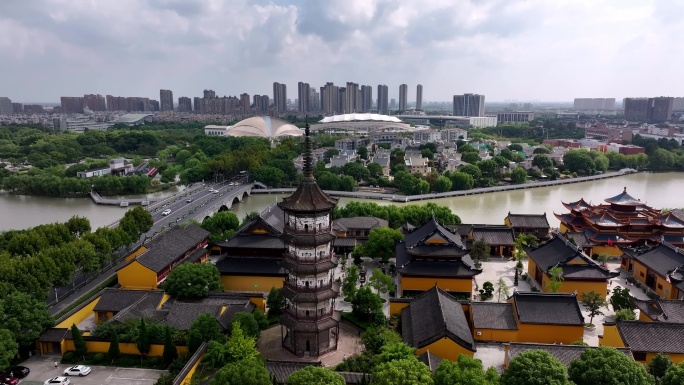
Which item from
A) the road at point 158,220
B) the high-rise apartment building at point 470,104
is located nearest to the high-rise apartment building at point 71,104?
the high-rise apartment building at point 470,104

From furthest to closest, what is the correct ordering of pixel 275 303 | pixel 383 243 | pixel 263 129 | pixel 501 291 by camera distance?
pixel 263 129 < pixel 383 243 < pixel 501 291 < pixel 275 303

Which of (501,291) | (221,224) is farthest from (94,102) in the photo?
(501,291)

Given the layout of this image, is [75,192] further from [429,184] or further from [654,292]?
[654,292]

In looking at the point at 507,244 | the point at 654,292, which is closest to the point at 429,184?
the point at 507,244

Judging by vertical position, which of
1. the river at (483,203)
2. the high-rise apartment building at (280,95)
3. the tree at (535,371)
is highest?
the high-rise apartment building at (280,95)

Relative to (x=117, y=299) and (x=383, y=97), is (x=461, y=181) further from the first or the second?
(x=383, y=97)

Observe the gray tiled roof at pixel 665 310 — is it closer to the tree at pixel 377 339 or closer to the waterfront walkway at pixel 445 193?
the tree at pixel 377 339

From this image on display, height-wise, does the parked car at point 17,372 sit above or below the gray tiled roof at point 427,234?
below
